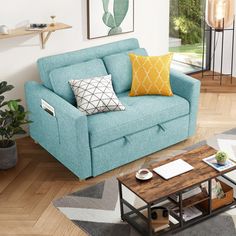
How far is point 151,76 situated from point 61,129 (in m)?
1.06

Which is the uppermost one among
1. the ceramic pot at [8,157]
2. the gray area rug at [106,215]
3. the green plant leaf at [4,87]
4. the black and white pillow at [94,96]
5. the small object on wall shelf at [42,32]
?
the small object on wall shelf at [42,32]

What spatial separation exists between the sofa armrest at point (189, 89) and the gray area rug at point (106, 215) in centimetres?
82

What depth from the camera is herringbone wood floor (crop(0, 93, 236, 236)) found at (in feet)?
13.2

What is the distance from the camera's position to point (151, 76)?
511 centimetres

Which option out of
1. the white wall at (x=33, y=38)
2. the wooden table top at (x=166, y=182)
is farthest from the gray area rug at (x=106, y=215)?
the white wall at (x=33, y=38)

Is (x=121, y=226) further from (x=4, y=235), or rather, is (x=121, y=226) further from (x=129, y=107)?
(x=129, y=107)

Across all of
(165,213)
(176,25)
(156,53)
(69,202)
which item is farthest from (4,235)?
(176,25)

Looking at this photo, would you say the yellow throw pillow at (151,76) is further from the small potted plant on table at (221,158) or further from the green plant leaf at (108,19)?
the small potted plant on table at (221,158)

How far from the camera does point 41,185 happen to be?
4578 millimetres

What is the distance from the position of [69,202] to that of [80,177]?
318 mm

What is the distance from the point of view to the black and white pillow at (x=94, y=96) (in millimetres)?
4711

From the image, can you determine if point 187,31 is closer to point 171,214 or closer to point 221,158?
point 221,158

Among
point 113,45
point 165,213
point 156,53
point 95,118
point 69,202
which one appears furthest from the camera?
point 156,53

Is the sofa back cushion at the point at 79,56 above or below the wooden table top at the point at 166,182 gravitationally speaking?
above
